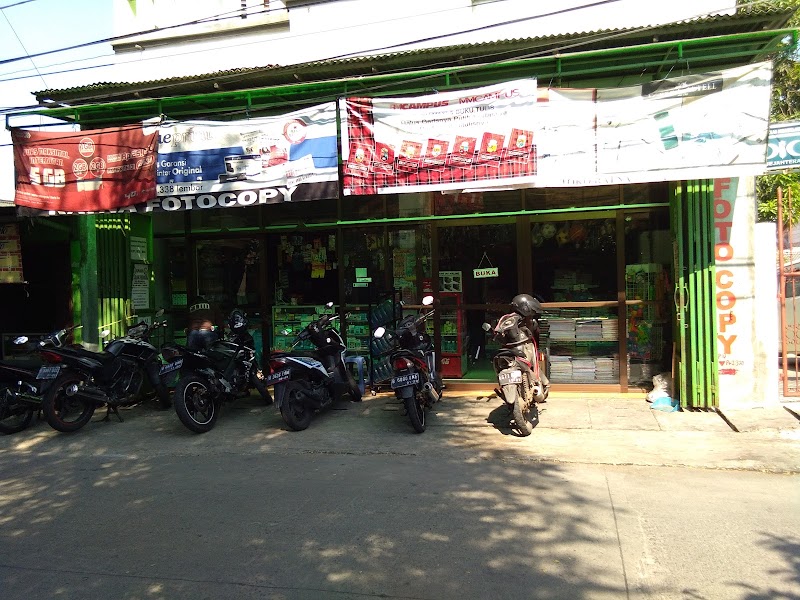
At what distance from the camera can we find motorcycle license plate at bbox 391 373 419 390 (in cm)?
629

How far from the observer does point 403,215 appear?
8609 millimetres

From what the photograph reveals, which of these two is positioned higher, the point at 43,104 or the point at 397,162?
the point at 43,104

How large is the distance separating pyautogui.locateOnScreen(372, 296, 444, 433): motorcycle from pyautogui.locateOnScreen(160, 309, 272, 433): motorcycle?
201cm

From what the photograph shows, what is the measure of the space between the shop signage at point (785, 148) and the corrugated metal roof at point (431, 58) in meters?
1.12

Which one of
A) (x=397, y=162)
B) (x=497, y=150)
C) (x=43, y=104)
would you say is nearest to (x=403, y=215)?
(x=397, y=162)

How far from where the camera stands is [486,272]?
845cm

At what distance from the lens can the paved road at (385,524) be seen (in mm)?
3479

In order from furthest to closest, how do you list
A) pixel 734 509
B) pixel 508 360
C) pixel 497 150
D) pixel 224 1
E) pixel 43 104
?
pixel 224 1, pixel 43 104, pixel 497 150, pixel 508 360, pixel 734 509

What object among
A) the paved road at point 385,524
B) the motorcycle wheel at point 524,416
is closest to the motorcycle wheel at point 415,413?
the paved road at point 385,524

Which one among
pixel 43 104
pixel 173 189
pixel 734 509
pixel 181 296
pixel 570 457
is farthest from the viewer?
pixel 181 296

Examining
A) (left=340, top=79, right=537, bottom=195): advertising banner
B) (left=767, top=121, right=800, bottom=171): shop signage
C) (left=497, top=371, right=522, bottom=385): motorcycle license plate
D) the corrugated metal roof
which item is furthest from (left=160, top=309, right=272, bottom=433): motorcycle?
(left=767, top=121, right=800, bottom=171): shop signage

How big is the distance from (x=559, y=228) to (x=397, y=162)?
2.52m

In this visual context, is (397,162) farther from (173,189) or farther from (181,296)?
(181,296)

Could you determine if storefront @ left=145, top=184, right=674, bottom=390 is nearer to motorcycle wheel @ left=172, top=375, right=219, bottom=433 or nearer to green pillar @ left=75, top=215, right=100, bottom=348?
green pillar @ left=75, top=215, right=100, bottom=348
